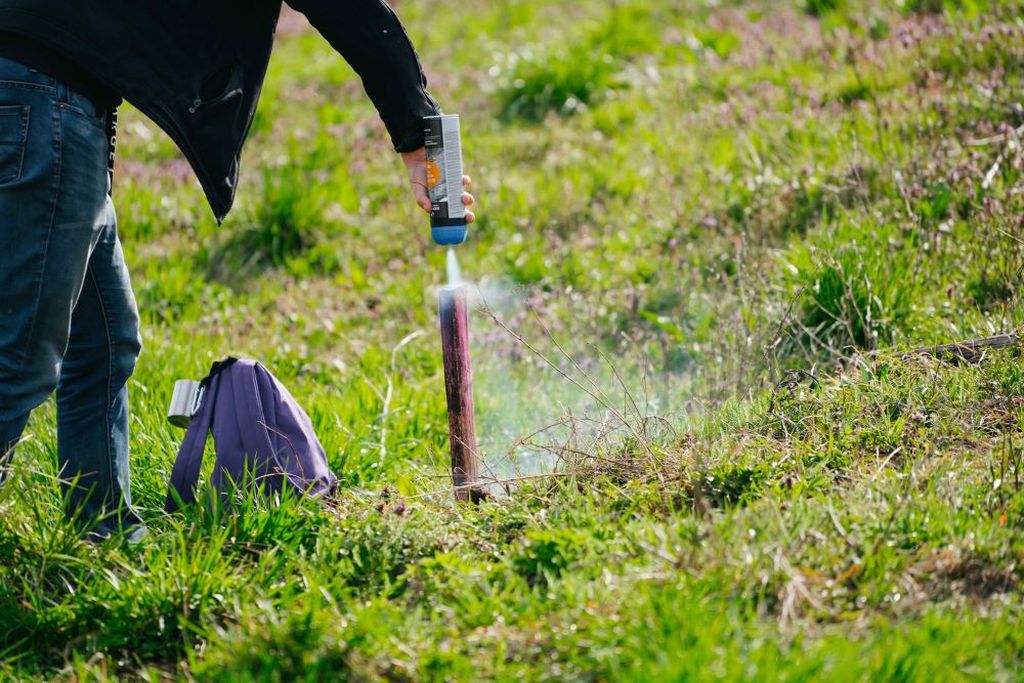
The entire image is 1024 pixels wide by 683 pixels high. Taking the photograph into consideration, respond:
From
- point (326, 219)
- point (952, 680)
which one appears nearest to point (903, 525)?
point (952, 680)

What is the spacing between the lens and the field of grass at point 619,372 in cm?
262

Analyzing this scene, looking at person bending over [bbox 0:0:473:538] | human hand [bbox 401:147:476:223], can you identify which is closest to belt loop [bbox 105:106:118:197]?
person bending over [bbox 0:0:473:538]

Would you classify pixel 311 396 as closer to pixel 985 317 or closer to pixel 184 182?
pixel 985 317

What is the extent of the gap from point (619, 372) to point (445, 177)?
1833 mm

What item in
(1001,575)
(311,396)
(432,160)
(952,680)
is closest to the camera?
(952,680)

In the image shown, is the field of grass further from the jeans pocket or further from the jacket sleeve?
the jeans pocket

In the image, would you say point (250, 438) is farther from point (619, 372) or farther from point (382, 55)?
point (619, 372)

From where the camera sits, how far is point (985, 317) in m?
4.24

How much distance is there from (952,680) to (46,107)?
2.64 metres

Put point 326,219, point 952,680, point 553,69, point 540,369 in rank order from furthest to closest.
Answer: point 553,69 < point 326,219 < point 540,369 < point 952,680

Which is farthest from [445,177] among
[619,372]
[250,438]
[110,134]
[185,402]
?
Result: [619,372]

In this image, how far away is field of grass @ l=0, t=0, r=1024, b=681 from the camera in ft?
8.58

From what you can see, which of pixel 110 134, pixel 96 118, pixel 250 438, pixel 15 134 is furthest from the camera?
Answer: pixel 250 438

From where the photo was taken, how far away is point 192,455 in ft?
11.7
